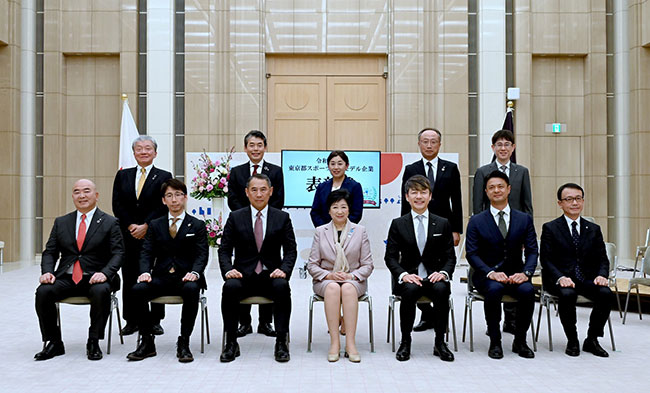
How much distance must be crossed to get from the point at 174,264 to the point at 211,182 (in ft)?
14.7

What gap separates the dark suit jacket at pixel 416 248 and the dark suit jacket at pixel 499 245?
22 centimetres

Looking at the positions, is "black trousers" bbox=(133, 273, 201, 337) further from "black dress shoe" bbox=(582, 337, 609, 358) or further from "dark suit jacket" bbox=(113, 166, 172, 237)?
"black dress shoe" bbox=(582, 337, 609, 358)

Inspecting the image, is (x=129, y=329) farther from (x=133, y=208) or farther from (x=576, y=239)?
(x=576, y=239)

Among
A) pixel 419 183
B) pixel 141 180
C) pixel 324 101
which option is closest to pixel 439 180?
pixel 419 183

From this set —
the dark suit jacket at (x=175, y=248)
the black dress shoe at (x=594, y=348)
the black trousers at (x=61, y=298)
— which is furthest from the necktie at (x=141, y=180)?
the black dress shoe at (x=594, y=348)

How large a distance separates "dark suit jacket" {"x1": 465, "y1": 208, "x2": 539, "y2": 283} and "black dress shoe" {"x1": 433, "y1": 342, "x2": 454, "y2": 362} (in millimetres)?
662

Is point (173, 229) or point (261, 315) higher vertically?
point (173, 229)

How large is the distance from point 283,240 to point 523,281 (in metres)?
2.01

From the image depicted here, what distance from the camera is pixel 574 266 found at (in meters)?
5.36

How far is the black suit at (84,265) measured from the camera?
16.4 ft

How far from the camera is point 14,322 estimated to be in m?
6.42

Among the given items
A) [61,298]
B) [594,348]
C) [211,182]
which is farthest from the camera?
[211,182]

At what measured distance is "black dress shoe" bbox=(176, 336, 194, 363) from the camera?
4887mm

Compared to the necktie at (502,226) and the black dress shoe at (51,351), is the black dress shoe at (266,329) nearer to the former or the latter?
the black dress shoe at (51,351)
